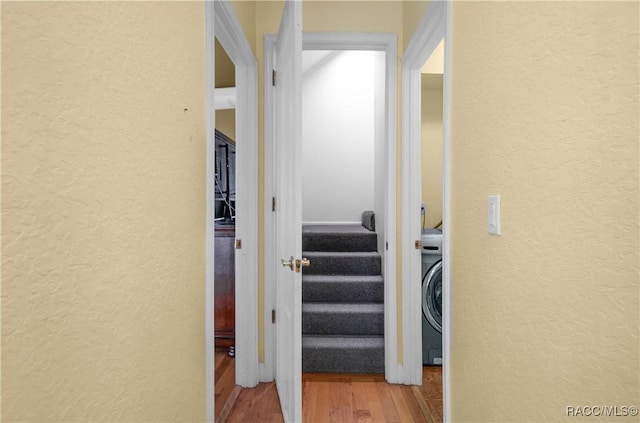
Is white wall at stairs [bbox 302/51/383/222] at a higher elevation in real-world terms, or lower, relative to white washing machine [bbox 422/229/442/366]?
higher

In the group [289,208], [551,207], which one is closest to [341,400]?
[289,208]

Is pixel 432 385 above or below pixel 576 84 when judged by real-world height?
below

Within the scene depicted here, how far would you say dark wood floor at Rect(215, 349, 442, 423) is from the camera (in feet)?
6.76

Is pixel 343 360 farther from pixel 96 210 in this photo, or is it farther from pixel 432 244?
pixel 96 210

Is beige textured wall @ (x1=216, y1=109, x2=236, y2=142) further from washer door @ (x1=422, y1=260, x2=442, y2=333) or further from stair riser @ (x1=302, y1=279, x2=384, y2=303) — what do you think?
washer door @ (x1=422, y1=260, x2=442, y2=333)

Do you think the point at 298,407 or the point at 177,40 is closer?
the point at 177,40

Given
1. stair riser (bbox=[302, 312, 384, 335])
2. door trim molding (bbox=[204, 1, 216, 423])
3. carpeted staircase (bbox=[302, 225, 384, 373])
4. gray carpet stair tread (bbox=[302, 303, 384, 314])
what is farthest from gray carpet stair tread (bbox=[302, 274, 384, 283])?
door trim molding (bbox=[204, 1, 216, 423])

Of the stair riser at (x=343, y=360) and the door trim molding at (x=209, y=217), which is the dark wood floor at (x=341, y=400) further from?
the door trim molding at (x=209, y=217)

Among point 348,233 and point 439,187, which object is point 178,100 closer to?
point 348,233

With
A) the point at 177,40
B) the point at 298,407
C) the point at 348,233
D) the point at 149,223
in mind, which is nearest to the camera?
the point at 149,223

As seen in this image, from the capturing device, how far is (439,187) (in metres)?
3.84

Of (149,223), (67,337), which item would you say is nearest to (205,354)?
(149,223)

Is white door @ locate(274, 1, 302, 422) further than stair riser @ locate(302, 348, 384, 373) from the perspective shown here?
No

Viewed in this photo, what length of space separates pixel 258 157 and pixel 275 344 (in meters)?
1.23
